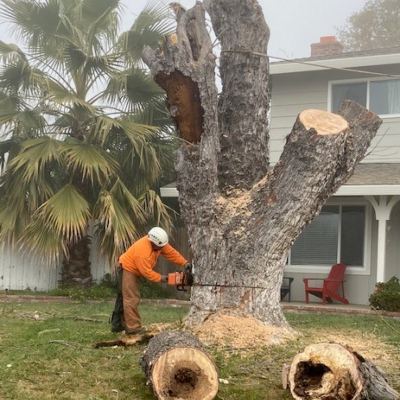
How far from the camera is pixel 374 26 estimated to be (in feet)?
113

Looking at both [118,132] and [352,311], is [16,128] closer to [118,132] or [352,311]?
[118,132]

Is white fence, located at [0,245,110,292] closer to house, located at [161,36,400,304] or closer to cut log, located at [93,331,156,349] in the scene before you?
house, located at [161,36,400,304]

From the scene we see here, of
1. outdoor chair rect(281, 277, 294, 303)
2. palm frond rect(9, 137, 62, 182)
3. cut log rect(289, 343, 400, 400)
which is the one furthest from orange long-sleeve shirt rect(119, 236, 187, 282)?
outdoor chair rect(281, 277, 294, 303)

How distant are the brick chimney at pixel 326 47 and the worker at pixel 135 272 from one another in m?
10.3

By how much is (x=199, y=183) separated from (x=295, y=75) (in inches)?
324

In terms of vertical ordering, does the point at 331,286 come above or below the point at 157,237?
below

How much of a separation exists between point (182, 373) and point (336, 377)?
1193 millimetres

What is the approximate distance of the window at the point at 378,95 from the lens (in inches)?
551

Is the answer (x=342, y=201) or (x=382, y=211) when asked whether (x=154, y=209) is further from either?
(x=382, y=211)

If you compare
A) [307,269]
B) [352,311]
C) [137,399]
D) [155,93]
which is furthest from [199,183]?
[307,269]

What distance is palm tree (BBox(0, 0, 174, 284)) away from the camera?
12.6m

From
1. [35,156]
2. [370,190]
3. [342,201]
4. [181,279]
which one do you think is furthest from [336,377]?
[342,201]

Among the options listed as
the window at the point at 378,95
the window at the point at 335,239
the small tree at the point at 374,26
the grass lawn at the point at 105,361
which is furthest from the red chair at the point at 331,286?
the small tree at the point at 374,26

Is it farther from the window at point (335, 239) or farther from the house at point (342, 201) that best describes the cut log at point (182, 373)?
the window at point (335, 239)
